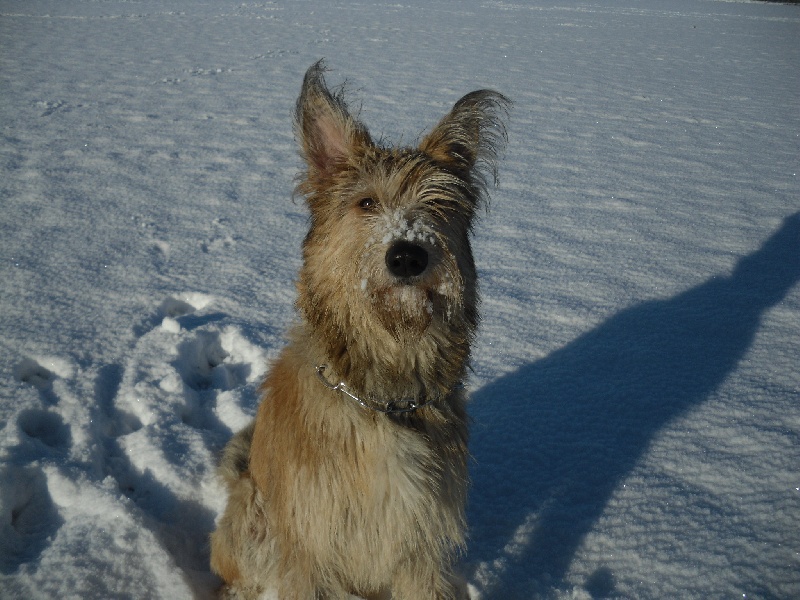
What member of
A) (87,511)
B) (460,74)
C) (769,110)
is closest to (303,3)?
(460,74)

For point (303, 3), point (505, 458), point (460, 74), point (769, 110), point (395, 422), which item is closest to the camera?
point (395, 422)

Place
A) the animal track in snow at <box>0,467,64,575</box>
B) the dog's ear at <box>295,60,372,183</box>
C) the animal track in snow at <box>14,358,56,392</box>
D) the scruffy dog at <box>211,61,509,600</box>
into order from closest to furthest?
the scruffy dog at <box>211,61,509,600</box> → the dog's ear at <box>295,60,372,183</box> → the animal track in snow at <box>0,467,64,575</box> → the animal track in snow at <box>14,358,56,392</box>

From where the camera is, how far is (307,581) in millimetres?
2250

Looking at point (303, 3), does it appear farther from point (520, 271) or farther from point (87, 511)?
point (87, 511)

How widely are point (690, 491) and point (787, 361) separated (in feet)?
4.98

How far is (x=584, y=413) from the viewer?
11.5ft

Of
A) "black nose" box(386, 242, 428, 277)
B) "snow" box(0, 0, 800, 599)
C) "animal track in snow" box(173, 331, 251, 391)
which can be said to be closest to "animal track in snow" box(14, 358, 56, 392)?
"snow" box(0, 0, 800, 599)

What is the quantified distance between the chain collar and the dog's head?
0.12 m

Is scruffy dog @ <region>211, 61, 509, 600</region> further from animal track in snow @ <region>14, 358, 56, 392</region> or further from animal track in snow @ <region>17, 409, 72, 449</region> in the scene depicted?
animal track in snow @ <region>14, 358, 56, 392</region>

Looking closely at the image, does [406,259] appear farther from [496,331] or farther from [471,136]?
[496,331]

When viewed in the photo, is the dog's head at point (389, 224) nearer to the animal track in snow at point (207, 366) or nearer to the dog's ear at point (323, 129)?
the dog's ear at point (323, 129)

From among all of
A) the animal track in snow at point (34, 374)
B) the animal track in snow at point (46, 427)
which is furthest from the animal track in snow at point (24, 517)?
the animal track in snow at point (34, 374)

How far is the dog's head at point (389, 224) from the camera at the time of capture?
2.01 meters

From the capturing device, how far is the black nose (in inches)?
77.1
